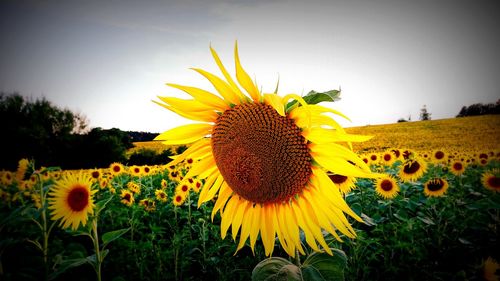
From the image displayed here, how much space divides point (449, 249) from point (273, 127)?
10.2 feet

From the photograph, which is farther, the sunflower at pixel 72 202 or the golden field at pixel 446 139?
the golden field at pixel 446 139

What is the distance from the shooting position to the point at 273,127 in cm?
90

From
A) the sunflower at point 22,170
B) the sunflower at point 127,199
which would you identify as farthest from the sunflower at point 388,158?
the sunflower at point 22,170

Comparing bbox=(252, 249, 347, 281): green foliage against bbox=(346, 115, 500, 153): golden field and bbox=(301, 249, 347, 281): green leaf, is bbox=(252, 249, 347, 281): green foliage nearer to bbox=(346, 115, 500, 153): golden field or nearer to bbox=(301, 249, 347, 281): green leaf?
bbox=(301, 249, 347, 281): green leaf

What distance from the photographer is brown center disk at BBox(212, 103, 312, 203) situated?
2.94 feet

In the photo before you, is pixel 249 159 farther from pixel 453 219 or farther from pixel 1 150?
pixel 1 150

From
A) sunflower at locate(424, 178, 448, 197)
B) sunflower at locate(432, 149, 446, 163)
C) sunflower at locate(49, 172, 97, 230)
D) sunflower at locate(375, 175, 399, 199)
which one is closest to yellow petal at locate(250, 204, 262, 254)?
sunflower at locate(49, 172, 97, 230)

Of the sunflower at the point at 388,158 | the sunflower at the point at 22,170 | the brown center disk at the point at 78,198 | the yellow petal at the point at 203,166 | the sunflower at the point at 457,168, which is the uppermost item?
the yellow petal at the point at 203,166

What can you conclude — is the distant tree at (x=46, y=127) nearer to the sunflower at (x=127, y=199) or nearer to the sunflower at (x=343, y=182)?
the sunflower at (x=127, y=199)

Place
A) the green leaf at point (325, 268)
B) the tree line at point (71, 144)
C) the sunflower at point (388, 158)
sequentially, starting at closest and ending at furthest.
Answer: the green leaf at point (325, 268), the sunflower at point (388, 158), the tree line at point (71, 144)

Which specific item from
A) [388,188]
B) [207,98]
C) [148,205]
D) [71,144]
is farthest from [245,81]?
[71,144]

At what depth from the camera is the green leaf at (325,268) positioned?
2.97ft

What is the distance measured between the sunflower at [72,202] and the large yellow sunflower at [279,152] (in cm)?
140

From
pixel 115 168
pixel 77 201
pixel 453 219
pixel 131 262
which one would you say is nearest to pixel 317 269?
pixel 77 201
